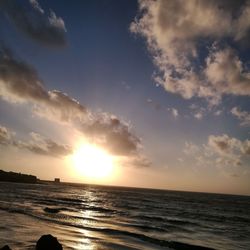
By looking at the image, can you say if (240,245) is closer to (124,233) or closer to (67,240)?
(124,233)

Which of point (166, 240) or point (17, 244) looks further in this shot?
point (166, 240)

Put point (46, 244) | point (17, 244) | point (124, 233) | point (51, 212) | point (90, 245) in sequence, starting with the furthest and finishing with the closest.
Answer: point (51, 212), point (124, 233), point (90, 245), point (17, 244), point (46, 244)

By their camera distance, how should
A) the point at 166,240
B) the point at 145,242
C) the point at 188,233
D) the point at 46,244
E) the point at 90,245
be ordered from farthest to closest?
the point at 188,233, the point at 166,240, the point at 145,242, the point at 90,245, the point at 46,244

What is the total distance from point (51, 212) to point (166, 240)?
70.6ft

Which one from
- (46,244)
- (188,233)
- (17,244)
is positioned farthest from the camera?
(188,233)

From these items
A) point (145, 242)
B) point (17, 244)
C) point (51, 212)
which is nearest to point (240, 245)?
point (145, 242)

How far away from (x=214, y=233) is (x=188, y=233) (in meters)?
3.57

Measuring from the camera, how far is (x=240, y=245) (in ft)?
91.6

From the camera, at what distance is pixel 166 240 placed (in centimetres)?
2725

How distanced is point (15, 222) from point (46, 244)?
1719cm

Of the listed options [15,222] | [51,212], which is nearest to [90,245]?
[15,222]

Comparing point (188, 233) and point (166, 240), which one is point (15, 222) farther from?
point (188, 233)

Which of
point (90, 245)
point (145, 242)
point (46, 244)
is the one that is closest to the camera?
point (46, 244)

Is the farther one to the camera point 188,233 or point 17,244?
point 188,233
